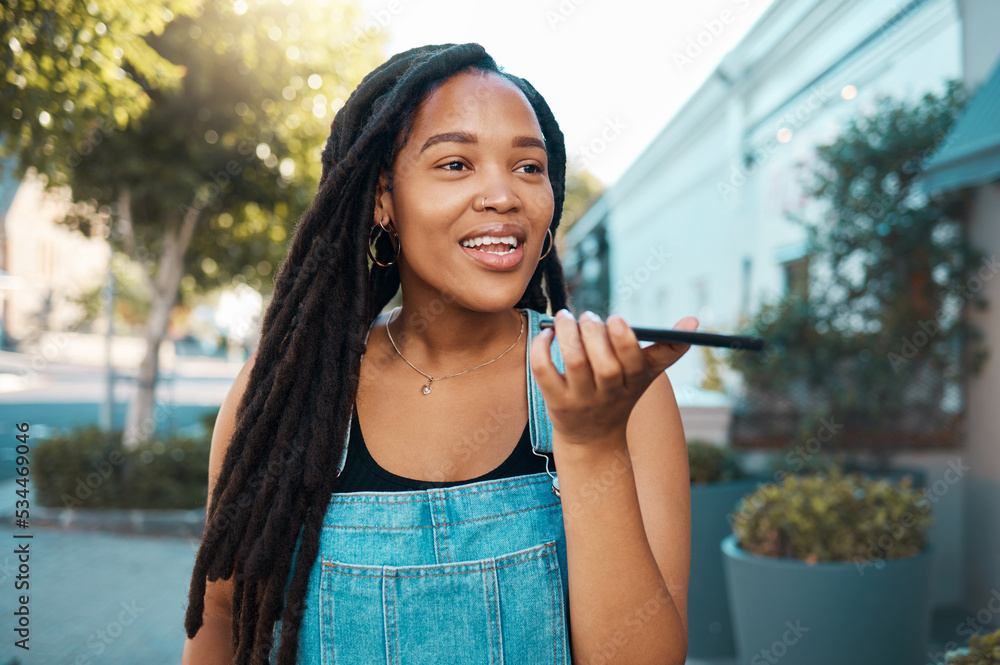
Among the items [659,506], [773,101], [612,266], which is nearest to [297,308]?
[659,506]

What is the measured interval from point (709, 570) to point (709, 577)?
4 centimetres

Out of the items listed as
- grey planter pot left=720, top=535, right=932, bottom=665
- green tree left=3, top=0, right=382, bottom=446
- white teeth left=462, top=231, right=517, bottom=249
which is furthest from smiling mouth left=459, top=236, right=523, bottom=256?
green tree left=3, top=0, right=382, bottom=446

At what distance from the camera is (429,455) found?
154 cm

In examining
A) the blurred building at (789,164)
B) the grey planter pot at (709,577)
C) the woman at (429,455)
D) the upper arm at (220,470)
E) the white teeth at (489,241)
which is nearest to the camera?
the woman at (429,455)

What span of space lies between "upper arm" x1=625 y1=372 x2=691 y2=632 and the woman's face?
0.35 meters

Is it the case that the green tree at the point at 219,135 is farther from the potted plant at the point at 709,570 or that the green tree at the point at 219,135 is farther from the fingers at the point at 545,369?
the fingers at the point at 545,369

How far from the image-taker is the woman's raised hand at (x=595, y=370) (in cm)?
100

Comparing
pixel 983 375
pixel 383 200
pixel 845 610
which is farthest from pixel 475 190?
pixel 983 375

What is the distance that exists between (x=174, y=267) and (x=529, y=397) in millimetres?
7092

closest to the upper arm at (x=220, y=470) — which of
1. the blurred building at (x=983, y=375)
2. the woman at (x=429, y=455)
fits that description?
the woman at (x=429, y=455)

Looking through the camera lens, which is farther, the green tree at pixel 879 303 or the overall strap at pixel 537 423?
the green tree at pixel 879 303

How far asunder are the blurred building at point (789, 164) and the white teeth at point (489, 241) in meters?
3.14

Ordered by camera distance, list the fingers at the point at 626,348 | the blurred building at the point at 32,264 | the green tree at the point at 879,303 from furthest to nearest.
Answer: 1. the blurred building at the point at 32,264
2. the green tree at the point at 879,303
3. the fingers at the point at 626,348

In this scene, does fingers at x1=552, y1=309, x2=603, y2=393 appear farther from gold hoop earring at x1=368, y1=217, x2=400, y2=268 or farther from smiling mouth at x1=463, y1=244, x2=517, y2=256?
gold hoop earring at x1=368, y1=217, x2=400, y2=268
